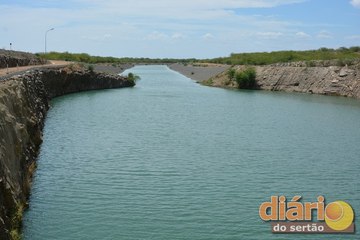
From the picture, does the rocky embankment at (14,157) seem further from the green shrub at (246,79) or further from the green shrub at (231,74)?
the green shrub at (231,74)

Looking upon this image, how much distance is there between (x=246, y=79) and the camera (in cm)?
9469

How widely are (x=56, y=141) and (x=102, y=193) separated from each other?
1341cm

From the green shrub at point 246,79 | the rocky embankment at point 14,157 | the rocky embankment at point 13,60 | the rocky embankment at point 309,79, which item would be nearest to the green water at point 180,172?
the rocky embankment at point 14,157

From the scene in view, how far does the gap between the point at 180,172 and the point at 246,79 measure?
70.5 m

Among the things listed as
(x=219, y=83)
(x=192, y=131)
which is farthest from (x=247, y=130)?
(x=219, y=83)

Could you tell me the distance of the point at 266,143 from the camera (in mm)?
35250

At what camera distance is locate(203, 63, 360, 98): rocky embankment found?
80.9 metres

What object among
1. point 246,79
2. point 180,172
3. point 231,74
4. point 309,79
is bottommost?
A: point 180,172

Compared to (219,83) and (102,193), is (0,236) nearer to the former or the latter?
(102,193)

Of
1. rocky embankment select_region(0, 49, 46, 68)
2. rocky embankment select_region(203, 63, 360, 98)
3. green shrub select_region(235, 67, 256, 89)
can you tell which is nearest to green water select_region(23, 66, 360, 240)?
rocky embankment select_region(0, 49, 46, 68)

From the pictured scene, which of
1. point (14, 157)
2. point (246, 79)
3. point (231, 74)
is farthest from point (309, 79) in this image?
point (14, 157)

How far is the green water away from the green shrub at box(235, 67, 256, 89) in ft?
143

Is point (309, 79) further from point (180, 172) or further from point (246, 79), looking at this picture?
point (180, 172)

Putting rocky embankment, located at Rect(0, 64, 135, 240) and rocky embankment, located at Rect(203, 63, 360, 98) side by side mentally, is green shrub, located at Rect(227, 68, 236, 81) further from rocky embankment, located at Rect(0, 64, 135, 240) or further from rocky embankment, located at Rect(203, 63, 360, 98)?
rocky embankment, located at Rect(0, 64, 135, 240)
